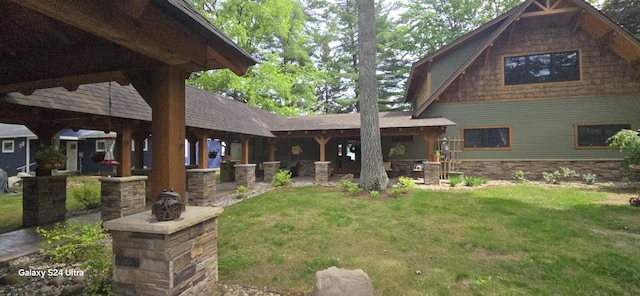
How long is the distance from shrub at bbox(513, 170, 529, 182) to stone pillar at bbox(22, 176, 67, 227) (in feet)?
52.8

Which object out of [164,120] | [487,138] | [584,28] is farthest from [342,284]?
[584,28]

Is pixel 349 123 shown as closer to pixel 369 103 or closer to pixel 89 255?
pixel 369 103

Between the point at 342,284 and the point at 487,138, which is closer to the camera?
the point at 342,284

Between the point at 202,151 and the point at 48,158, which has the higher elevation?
the point at 202,151

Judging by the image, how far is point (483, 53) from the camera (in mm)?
12914

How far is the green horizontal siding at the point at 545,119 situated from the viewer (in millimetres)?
11849

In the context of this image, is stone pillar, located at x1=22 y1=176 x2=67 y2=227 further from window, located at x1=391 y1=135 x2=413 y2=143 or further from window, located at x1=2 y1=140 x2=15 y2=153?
window, located at x1=2 y1=140 x2=15 y2=153

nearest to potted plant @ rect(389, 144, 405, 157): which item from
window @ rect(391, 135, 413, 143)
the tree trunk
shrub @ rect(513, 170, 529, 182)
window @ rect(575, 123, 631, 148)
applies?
window @ rect(391, 135, 413, 143)

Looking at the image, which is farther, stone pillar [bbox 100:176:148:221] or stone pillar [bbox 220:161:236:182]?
stone pillar [bbox 220:161:236:182]

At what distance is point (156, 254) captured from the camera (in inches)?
95.1

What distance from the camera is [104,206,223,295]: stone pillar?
2.41 m

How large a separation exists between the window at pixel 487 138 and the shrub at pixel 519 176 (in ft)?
4.03

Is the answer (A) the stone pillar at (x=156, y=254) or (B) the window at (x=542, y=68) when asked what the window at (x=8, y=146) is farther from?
(B) the window at (x=542, y=68)

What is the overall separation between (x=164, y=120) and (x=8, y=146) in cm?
2037
